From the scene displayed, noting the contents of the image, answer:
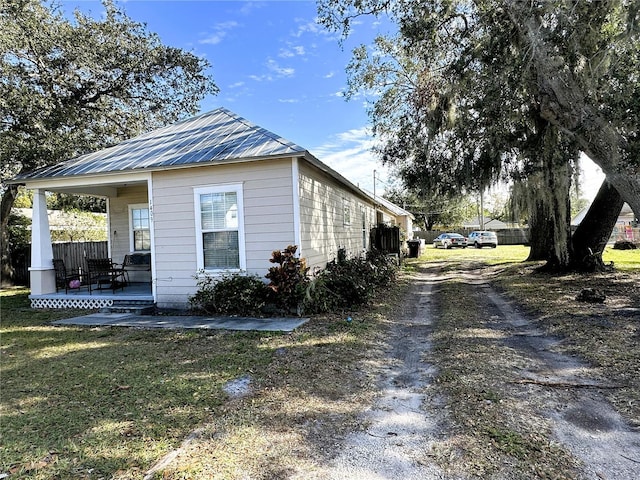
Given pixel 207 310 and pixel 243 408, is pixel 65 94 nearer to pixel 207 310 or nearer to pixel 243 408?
pixel 207 310

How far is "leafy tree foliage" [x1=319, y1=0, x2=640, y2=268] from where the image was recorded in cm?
631

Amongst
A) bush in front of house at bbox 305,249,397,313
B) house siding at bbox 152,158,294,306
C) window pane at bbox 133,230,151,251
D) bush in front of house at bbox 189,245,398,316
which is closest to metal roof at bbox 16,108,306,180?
house siding at bbox 152,158,294,306

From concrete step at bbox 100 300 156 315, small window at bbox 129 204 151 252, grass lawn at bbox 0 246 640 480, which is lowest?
grass lawn at bbox 0 246 640 480

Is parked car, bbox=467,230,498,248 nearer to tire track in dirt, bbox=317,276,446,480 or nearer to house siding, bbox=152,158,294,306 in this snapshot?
house siding, bbox=152,158,294,306

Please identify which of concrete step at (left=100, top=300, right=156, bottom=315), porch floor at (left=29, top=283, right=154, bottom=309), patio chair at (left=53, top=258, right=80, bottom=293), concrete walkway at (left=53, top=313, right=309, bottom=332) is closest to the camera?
concrete walkway at (left=53, top=313, right=309, bottom=332)

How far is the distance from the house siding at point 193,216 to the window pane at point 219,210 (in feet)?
0.73

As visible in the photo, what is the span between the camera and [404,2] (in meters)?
7.68

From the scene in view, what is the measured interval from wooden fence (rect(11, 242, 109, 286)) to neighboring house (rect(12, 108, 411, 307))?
5120 mm

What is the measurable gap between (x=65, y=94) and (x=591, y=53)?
13.4m

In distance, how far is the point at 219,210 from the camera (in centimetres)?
767

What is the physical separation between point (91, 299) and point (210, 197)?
3.81m

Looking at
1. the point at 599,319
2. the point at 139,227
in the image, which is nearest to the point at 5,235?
the point at 139,227

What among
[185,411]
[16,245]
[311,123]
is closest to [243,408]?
[185,411]

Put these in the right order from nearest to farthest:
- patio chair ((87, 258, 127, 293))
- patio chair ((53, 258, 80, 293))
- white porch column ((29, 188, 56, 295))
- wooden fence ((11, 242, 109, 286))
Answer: white porch column ((29, 188, 56, 295)) → patio chair ((87, 258, 127, 293)) → patio chair ((53, 258, 80, 293)) → wooden fence ((11, 242, 109, 286))
